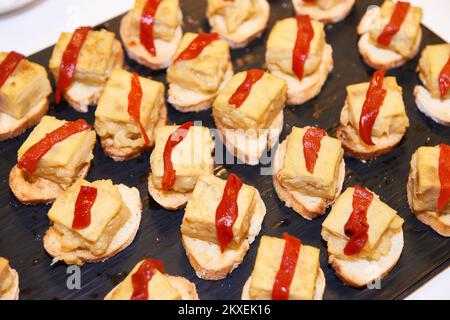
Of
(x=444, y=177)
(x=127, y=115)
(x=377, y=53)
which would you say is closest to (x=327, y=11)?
(x=377, y=53)

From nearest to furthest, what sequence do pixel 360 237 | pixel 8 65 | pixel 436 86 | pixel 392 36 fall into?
pixel 360 237 → pixel 8 65 → pixel 436 86 → pixel 392 36

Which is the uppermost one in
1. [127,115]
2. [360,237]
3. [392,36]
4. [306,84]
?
[127,115]

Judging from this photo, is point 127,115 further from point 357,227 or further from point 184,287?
point 357,227

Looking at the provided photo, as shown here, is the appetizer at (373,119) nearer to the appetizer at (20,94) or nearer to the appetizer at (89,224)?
the appetizer at (89,224)

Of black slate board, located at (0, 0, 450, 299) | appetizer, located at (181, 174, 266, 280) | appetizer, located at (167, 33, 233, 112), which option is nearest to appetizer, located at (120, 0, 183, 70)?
black slate board, located at (0, 0, 450, 299)

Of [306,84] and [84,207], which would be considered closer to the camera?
[84,207]

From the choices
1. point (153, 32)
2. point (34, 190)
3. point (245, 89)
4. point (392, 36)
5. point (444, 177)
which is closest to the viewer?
point (444, 177)
